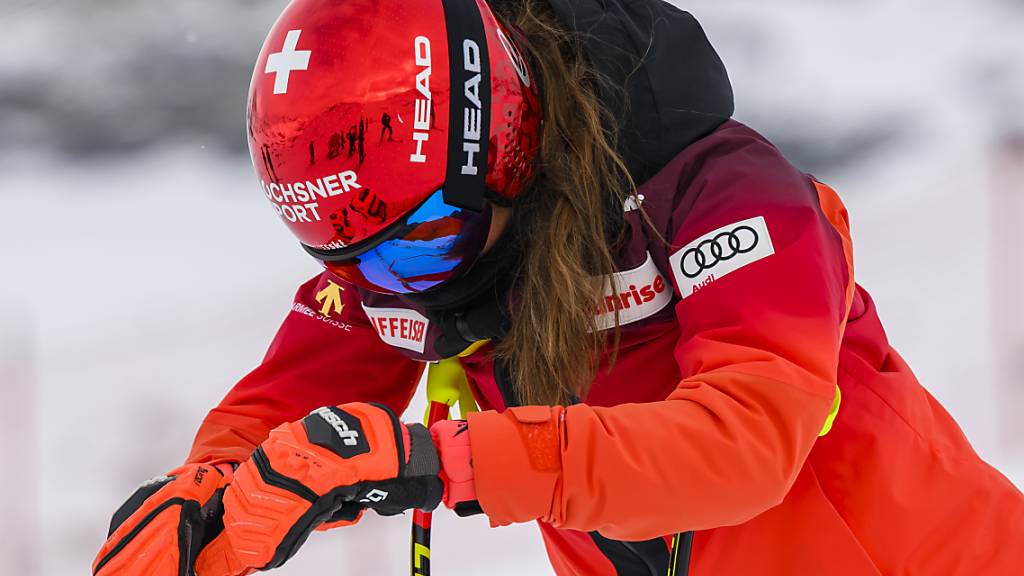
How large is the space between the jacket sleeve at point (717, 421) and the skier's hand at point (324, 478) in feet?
0.24

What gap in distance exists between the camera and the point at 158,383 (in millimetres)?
2656

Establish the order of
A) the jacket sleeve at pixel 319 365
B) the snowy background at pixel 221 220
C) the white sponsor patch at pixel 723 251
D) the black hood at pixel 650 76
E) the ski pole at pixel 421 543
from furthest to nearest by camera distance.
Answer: the snowy background at pixel 221 220
the jacket sleeve at pixel 319 365
the ski pole at pixel 421 543
the black hood at pixel 650 76
the white sponsor patch at pixel 723 251

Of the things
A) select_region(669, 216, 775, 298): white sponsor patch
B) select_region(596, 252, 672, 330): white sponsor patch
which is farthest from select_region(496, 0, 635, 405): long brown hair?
select_region(669, 216, 775, 298): white sponsor patch

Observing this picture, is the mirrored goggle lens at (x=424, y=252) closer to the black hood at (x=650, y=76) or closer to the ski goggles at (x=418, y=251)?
the ski goggles at (x=418, y=251)

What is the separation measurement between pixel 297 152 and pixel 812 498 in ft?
2.57

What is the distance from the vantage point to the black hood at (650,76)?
1.36m

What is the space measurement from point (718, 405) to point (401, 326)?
64 cm

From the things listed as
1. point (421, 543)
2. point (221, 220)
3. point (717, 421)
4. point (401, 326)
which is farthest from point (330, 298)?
point (221, 220)

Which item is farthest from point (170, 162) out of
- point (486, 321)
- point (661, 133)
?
point (661, 133)

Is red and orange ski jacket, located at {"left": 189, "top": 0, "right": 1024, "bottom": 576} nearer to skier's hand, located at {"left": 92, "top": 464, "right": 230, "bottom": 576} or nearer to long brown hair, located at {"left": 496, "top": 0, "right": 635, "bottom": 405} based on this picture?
long brown hair, located at {"left": 496, "top": 0, "right": 635, "bottom": 405}

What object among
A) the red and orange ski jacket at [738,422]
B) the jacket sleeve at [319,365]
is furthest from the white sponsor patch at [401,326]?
the jacket sleeve at [319,365]

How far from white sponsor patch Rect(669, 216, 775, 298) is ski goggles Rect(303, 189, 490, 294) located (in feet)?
0.95

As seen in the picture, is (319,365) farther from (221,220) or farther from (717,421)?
(221,220)

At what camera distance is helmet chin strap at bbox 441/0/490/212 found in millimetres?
1325
